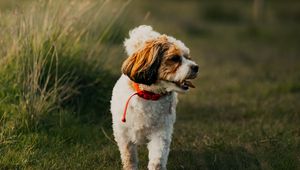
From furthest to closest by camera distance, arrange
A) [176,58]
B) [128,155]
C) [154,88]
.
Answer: [128,155] < [154,88] < [176,58]

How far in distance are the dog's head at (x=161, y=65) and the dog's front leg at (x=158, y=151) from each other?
1.57 ft

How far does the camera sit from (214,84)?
11984 millimetres

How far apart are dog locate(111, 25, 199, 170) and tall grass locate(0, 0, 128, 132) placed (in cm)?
145

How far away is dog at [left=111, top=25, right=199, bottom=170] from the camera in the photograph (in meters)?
6.07

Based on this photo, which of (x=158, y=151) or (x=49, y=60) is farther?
(x=49, y=60)

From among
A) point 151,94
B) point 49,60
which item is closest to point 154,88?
point 151,94

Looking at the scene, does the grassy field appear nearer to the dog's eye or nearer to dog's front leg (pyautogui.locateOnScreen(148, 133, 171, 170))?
dog's front leg (pyautogui.locateOnScreen(148, 133, 171, 170))

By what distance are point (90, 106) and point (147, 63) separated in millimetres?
2721

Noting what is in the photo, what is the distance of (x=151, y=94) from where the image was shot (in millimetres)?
6297

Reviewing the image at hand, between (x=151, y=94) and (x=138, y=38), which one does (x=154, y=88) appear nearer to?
(x=151, y=94)

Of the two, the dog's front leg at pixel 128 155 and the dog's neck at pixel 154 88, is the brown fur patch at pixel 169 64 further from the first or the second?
the dog's front leg at pixel 128 155

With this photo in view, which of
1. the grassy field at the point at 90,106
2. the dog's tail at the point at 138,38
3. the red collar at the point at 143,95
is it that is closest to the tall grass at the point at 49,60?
the grassy field at the point at 90,106

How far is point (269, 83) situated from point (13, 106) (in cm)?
575

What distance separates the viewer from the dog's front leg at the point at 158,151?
6.13 m
